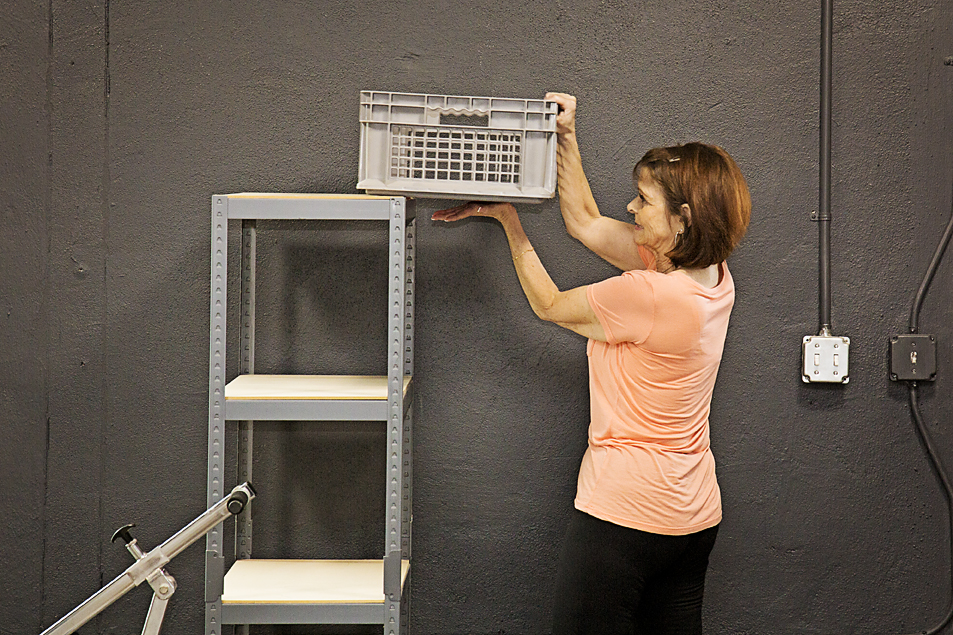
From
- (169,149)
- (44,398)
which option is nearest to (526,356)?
(169,149)

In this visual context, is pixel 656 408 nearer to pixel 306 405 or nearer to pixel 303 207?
pixel 306 405

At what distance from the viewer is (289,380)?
83.5 inches

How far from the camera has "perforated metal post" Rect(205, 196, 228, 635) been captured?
1.79 metres

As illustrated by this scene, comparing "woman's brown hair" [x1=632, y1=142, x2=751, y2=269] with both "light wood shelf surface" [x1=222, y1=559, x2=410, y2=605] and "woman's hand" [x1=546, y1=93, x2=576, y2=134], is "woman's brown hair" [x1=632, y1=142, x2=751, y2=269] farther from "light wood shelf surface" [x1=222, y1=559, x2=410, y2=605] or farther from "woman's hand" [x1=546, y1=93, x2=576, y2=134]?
"light wood shelf surface" [x1=222, y1=559, x2=410, y2=605]

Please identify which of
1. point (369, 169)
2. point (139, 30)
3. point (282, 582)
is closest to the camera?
point (369, 169)

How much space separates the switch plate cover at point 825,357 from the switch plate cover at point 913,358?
152mm

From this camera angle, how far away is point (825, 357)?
2318 mm

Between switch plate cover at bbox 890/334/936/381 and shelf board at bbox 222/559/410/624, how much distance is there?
1.56 meters

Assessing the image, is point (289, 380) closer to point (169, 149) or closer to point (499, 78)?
→ point (169, 149)

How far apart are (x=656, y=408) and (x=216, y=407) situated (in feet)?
3.31

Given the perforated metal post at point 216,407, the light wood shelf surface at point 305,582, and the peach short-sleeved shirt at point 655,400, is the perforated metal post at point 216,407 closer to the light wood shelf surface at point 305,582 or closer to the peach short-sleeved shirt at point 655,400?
the light wood shelf surface at point 305,582

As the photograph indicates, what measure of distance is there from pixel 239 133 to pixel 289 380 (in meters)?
0.74

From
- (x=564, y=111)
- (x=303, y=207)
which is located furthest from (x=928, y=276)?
(x=303, y=207)

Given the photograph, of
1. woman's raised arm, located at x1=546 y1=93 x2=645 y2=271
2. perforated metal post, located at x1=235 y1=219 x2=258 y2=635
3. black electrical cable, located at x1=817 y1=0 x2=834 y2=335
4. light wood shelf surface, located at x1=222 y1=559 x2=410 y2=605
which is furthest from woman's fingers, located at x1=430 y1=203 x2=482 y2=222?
black electrical cable, located at x1=817 y1=0 x2=834 y2=335
